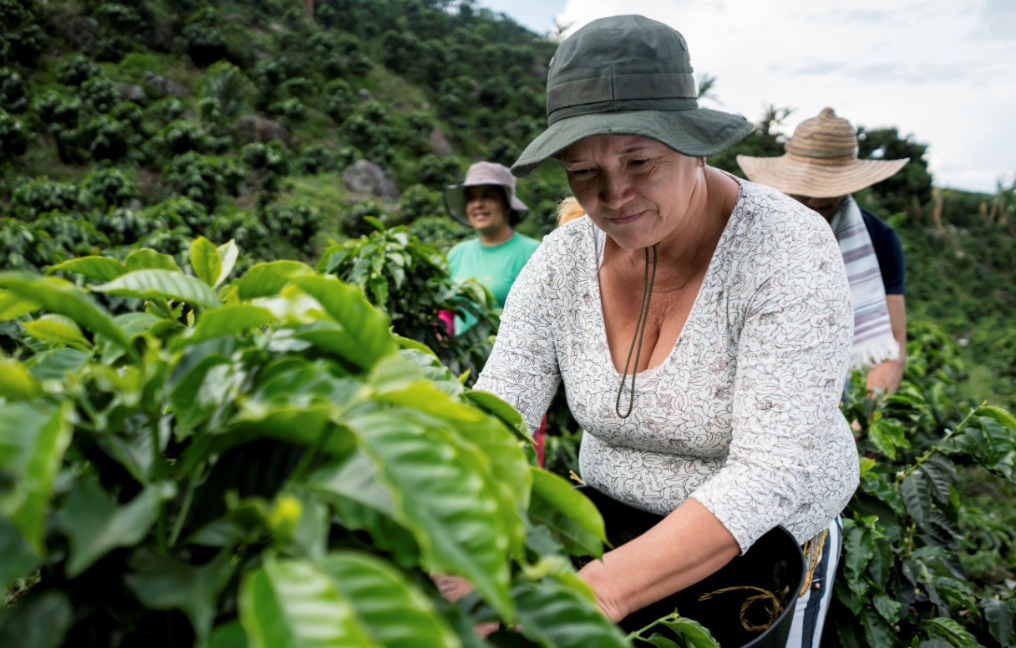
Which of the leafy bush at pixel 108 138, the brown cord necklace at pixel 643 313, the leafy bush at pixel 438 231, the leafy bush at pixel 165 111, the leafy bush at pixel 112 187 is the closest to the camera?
the brown cord necklace at pixel 643 313

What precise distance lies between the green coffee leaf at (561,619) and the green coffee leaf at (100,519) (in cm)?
28

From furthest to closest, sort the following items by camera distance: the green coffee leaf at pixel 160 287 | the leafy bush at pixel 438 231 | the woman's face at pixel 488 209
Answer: the leafy bush at pixel 438 231 < the woman's face at pixel 488 209 < the green coffee leaf at pixel 160 287

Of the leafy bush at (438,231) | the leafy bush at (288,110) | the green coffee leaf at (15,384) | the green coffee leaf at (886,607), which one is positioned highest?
the leafy bush at (288,110)

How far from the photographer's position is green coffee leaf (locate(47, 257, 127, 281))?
0.60 meters

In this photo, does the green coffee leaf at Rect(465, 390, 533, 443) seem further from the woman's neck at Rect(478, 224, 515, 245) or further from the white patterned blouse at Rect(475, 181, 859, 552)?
the woman's neck at Rect(478, 224, 515, 245)

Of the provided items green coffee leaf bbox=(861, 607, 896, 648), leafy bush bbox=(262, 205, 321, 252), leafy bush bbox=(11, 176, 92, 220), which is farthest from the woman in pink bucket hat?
leafy bush bbox=(262, 205, 321, 252)

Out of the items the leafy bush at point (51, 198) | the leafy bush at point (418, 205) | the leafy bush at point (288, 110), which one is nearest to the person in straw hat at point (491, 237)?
the leafy bush at point (51, 198)

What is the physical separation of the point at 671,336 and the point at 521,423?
66cm

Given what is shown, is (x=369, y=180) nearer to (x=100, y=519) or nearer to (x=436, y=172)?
(x=436, y=172)

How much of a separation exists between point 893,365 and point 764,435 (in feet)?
5.98

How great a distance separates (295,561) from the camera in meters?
0.36

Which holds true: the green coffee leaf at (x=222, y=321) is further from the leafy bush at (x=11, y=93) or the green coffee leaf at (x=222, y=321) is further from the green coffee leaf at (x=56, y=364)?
the leafy bush at (x=11, y=93)

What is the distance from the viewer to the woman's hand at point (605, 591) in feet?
2.99

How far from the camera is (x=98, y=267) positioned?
0.62 meters
